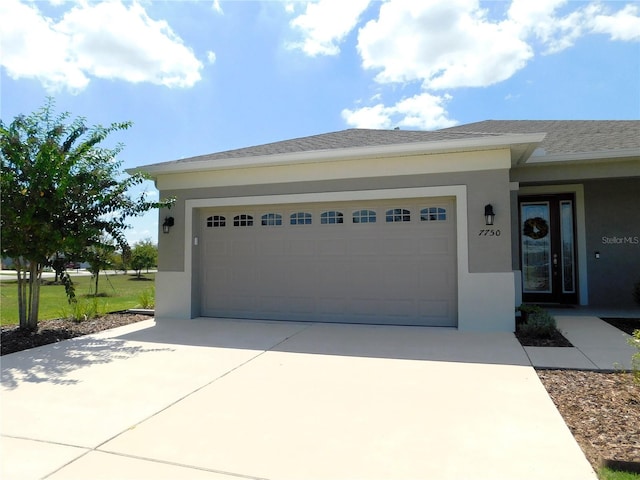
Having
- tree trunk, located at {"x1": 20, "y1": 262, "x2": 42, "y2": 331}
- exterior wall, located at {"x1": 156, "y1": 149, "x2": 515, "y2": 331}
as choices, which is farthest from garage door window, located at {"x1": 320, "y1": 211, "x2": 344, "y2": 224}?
tree trunk, located at {"x1": 20, "y1": 262, "x2": 42, "y2": 331}

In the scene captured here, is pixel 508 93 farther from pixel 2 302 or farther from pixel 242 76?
pixel 2 302

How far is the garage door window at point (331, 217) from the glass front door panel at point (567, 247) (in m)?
6.24

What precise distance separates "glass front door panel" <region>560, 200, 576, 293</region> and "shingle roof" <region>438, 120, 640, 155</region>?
1.68 meters

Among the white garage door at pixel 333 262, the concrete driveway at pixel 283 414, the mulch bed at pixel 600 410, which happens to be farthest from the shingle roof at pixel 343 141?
the mulch bed at pixel 600 410

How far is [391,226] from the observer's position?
7711mm

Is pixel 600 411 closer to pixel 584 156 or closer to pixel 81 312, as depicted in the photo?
pixel 584 156

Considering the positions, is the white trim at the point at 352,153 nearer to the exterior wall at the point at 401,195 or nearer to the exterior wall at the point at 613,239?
the exterior wall at the point at 401,195

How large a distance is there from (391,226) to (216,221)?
13.1 feet

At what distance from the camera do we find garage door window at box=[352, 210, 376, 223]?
25.7 feet

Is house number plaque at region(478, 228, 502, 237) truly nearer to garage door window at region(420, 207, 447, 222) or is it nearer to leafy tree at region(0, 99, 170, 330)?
garage door window at region(420, 207, 447, 222)

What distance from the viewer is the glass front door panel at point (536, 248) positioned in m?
10.2

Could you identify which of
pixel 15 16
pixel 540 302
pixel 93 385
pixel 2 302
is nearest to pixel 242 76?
pixel 15 16

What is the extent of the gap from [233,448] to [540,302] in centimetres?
975

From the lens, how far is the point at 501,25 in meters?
7.84
